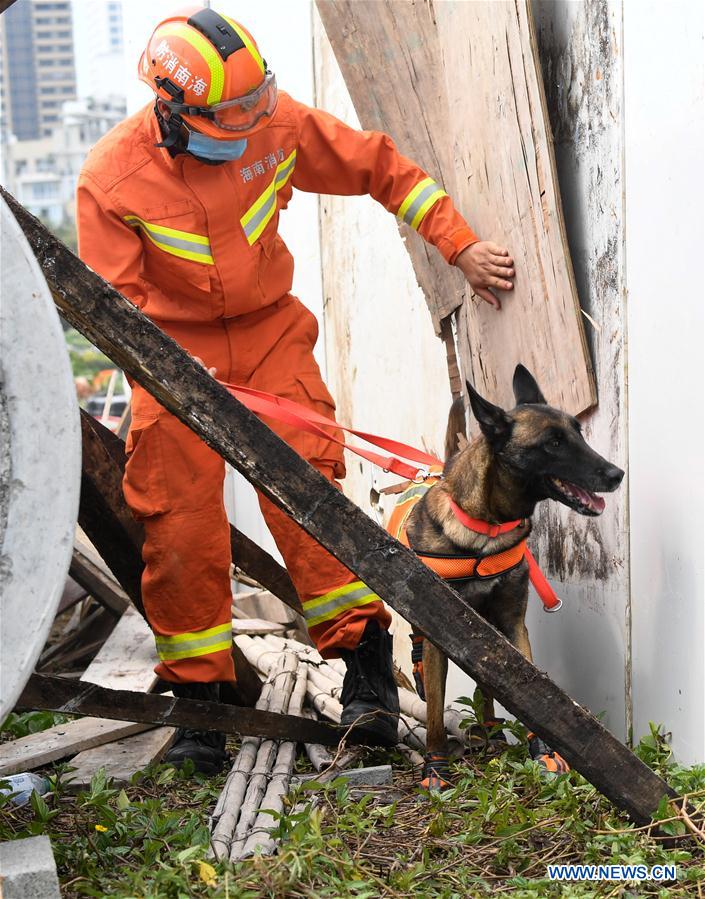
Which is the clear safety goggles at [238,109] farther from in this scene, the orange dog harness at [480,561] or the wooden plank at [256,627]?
the wooden plank at [256,627]

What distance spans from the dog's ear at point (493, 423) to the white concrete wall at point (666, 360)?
0.39 metres

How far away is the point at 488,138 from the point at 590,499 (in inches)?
58.7

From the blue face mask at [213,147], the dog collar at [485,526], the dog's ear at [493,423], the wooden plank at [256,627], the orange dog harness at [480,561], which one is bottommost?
the wooden plank at [256,627]

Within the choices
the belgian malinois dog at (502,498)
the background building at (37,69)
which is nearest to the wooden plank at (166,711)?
the belgian malinois dog at (502,498)

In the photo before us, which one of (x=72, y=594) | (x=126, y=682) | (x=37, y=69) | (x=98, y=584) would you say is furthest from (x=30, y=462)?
(x=37, y=69)

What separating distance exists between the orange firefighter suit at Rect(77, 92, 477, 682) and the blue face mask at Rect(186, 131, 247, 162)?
0.26ft

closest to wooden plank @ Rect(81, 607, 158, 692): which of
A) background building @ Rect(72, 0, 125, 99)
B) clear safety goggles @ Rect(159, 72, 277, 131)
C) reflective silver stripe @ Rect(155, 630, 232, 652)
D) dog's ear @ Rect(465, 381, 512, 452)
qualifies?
reflective silver stripe @ Rect(155, 630, 232, 652)

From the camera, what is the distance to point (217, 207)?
395cm

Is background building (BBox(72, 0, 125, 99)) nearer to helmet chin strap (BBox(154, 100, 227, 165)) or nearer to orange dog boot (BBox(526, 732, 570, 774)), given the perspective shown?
helmet chin strap (BBox(154, 100, 227, 165))

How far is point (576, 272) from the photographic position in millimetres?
4000

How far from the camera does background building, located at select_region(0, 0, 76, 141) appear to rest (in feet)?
333

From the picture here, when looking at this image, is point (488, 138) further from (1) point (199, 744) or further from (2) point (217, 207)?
(1) point (199, 744)

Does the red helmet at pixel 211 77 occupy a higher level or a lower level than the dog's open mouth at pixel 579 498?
higher

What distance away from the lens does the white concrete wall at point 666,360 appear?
3232mm
